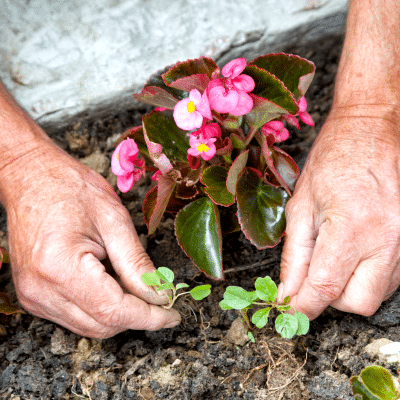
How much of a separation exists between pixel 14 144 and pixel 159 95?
544 millimetres

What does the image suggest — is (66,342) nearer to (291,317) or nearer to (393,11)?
(291,317)

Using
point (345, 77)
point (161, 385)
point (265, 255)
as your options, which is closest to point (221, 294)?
point (265, 255)

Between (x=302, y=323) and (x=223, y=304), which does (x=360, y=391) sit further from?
(x=223, y=304)

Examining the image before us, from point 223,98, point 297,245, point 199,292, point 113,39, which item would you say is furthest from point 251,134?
point 113,39

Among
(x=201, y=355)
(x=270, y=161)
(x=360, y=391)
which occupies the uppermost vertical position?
(x=270, y=161)

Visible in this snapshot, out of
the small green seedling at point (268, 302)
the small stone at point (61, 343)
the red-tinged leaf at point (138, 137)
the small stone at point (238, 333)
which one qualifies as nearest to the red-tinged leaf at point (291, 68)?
the red-tinged leaf at point (138, 137)

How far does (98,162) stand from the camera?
1504 mm

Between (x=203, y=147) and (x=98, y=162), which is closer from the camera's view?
(x=203, y=147)

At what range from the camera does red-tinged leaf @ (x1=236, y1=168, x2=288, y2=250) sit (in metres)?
1.03

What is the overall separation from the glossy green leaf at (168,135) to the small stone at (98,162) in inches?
18.6

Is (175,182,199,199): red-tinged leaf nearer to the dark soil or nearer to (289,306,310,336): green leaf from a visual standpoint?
the dark soil

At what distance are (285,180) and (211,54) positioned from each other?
681 millimetres

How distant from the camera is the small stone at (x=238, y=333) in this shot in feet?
3.58

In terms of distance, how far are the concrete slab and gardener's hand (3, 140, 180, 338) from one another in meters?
0.48
